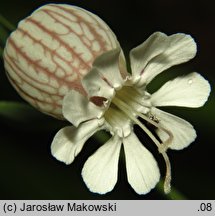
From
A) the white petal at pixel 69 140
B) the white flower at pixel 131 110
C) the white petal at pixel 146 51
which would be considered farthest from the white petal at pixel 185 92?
the white petal at pixel 69 140

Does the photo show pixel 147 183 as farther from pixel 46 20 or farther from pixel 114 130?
pixel 46 20

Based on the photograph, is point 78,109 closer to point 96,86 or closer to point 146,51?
point 96,86

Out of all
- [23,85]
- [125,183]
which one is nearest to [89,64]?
[23,85]

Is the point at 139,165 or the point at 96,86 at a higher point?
the point at 96,86

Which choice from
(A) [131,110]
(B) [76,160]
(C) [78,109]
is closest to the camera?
(C) [78,109]

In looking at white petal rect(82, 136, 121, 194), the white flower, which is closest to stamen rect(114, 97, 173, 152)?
the white flower

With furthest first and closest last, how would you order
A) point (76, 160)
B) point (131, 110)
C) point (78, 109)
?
point (76, 160)
point (131, 110)
point (78, 109)

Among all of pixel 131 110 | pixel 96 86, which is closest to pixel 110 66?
pixel 96 86
